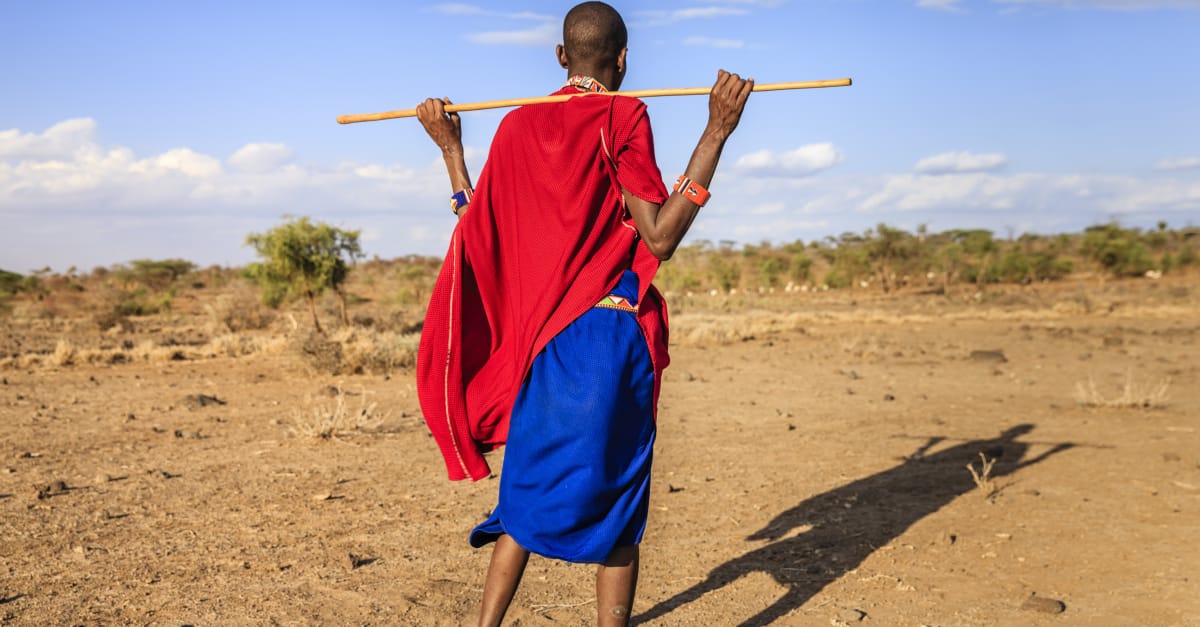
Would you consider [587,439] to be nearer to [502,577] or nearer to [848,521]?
[502,577]

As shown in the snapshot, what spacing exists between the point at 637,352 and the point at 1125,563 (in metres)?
3.03

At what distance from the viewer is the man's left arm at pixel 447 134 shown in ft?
9.80

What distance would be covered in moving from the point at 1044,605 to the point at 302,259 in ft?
49.1

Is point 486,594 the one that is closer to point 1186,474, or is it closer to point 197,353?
point 1186,474

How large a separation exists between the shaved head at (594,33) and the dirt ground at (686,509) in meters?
2.15

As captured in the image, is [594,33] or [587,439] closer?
[587,439]

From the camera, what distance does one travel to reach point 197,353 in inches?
535

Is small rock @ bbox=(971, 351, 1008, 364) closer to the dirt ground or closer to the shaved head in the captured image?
the dirt ground

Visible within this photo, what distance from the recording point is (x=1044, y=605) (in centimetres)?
375

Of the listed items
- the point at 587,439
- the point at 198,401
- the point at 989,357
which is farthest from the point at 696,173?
the point at 989,357

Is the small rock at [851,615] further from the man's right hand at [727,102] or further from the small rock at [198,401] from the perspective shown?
the small rock at [198,401]

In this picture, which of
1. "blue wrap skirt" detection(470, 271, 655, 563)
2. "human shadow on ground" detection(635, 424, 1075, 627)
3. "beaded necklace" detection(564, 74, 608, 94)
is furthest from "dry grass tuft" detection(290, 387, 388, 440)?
"beaded necklace" detection(564, 74, 608, 94)

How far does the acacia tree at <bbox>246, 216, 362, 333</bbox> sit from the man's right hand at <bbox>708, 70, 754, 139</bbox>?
48.5ft

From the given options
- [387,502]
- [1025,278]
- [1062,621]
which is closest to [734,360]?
[387,502]
